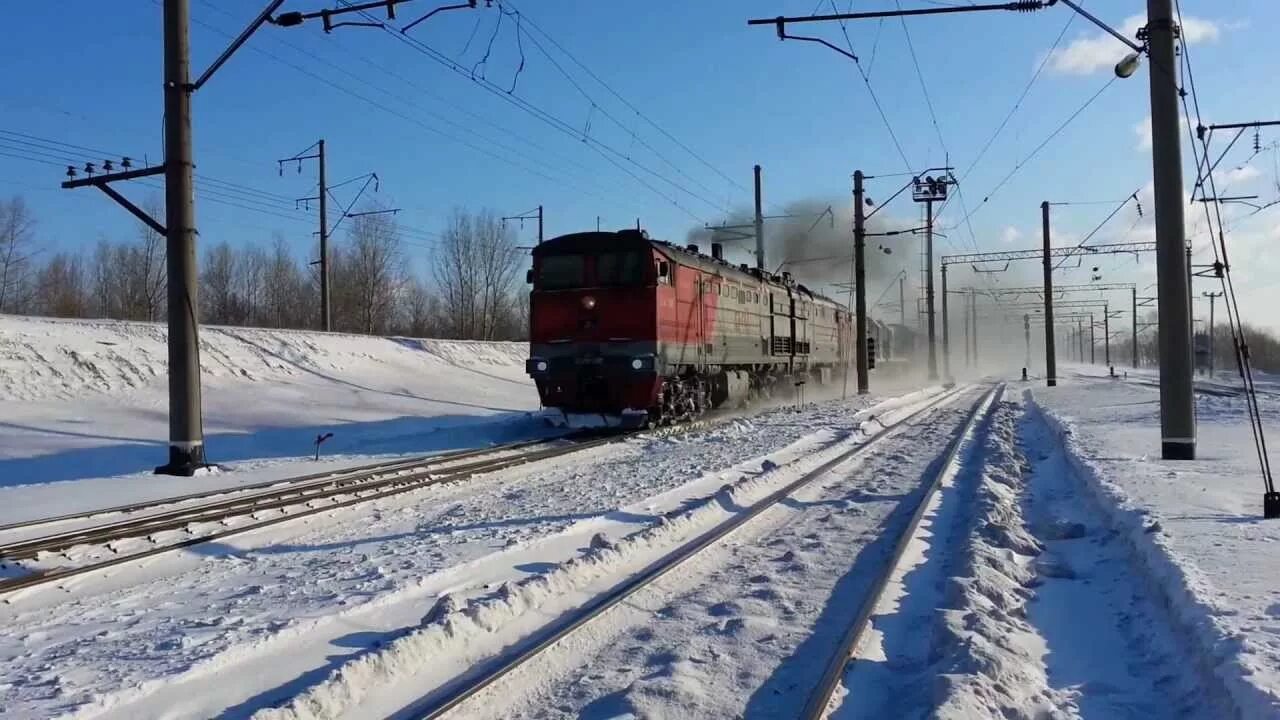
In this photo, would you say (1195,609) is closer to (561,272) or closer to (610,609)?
(610,609)

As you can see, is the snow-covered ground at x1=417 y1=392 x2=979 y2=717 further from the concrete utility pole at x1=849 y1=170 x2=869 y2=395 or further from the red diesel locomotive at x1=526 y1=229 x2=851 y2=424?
the concrete utility pole at x1=849 y1=170 x2=869 y2=395

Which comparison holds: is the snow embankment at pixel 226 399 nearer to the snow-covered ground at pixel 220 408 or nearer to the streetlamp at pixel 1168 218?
the snow-covered ground at pixel 220 408

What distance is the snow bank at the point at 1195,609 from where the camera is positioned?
12.8ft

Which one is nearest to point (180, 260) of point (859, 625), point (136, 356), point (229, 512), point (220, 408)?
point (229, 512)

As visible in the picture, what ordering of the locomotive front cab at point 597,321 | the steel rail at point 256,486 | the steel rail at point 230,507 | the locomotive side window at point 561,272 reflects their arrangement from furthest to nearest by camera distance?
1. the locomotive side window at point 561,272
2. the locomotive front cab at point 597,321
3. the steel rail at point 256,486
4. the steel rail at point 230,507

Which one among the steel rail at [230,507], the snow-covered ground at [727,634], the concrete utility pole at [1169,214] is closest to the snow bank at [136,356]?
the steel rail at [230,507]

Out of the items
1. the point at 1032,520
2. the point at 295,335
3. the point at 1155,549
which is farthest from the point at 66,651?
the point at 295,335

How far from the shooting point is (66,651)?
527 centimetres

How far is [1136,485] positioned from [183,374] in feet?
41.7

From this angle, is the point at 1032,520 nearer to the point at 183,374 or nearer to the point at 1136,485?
the point at 1136,485

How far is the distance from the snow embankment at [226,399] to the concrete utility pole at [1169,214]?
1222cm

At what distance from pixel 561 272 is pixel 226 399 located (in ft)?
34.7

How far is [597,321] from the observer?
18.4 m

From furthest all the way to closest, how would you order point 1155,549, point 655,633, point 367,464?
point 367,464 → point 1155,549 → point 655,633
